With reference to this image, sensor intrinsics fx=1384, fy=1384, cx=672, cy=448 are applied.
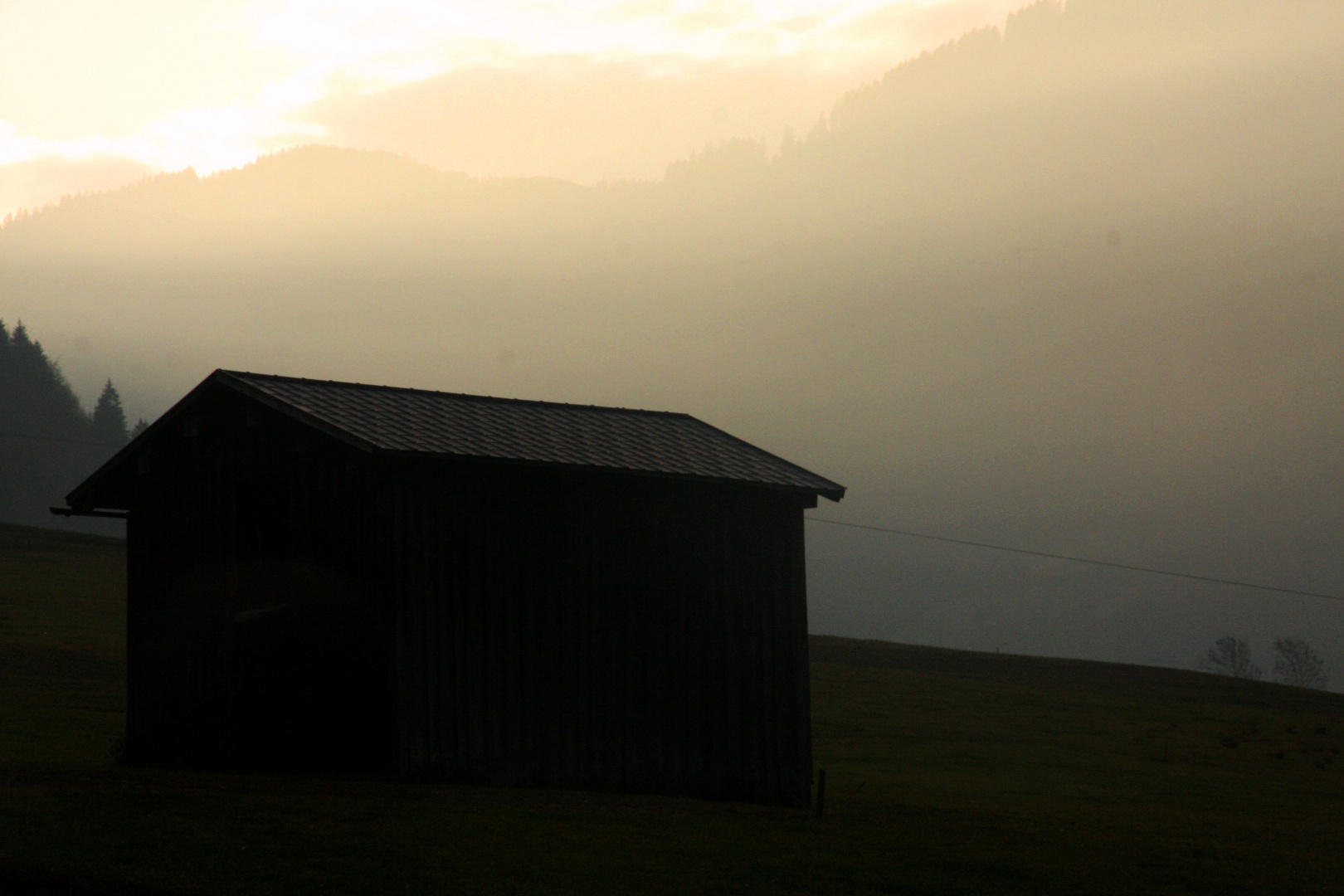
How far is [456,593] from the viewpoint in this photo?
2153cm

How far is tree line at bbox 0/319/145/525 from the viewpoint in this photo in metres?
166

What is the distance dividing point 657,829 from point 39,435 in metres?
176

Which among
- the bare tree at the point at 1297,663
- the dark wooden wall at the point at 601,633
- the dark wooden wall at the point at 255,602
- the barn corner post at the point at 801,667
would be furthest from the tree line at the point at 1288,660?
the dark wooden wall at the point at 255,602

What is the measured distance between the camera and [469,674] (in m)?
21.5

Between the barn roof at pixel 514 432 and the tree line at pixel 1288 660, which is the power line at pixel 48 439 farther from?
the barn roof at pixel 514 432

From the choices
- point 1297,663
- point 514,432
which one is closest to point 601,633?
point 514,432

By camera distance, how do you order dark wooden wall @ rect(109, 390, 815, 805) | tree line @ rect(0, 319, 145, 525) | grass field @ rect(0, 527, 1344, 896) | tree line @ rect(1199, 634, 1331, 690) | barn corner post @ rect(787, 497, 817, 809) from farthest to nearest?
tree line @ rect(1199, 634, 1331, 690) → tree line @ rect(0, 319, 145, 525) → barn corner post @ rect(787, 497, 817, 809) → dark wooden wall @ rect(109, 390, 815, 805) → grass field @ rect(0, 527, 1344, 896)

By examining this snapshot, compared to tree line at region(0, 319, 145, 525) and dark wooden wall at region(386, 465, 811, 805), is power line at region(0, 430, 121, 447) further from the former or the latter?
dark wooden wall at region(386, 465, 811, 805)

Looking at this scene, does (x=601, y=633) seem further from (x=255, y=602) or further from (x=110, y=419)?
(x=110, y=419)

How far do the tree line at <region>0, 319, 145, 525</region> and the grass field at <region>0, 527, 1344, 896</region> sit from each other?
428 ft

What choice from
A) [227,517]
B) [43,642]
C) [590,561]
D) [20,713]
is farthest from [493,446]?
[43,642]

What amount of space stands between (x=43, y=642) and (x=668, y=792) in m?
40.0

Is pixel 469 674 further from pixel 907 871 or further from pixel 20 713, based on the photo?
pixel 20 713

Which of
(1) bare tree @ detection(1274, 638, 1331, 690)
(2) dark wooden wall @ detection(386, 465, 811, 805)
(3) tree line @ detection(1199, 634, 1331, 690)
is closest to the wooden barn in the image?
(2) dark wooden wall @ detection(386, 465, 811, 805)
